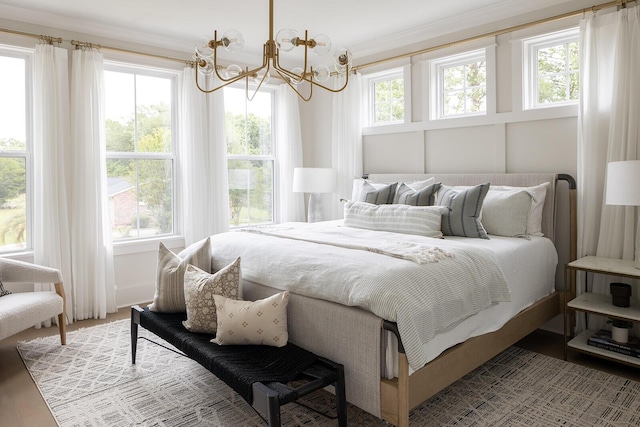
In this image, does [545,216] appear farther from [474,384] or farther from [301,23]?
[301,23]

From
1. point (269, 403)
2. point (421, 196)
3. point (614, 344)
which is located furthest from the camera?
point (421, 196)

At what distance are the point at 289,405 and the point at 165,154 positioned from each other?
3022mm

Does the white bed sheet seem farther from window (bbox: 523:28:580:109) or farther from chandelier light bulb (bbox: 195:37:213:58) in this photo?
chandelier light bulb (bbox: 195:37:213:58)

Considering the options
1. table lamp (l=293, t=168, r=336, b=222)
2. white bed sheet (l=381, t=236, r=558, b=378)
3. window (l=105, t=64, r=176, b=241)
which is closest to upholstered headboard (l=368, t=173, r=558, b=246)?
white bed sheet (l=381, t=236, r=558, b=378)

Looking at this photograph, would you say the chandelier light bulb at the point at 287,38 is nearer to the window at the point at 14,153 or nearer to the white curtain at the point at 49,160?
the white curtain at the point at 49,160

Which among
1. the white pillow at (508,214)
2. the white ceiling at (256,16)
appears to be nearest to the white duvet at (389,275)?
the white pillow at (508,214)

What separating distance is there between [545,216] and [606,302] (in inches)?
29.8

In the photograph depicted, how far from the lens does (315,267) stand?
2.38m

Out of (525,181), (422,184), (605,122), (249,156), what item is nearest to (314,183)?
(249,156)

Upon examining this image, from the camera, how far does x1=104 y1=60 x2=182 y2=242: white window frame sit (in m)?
4.28

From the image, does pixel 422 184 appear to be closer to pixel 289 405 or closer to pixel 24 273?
pixel 289 405

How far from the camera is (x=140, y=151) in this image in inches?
A: 175

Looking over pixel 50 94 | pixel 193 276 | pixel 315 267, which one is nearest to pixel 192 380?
pixel 193 276

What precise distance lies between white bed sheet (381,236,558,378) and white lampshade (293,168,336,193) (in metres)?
1.92
